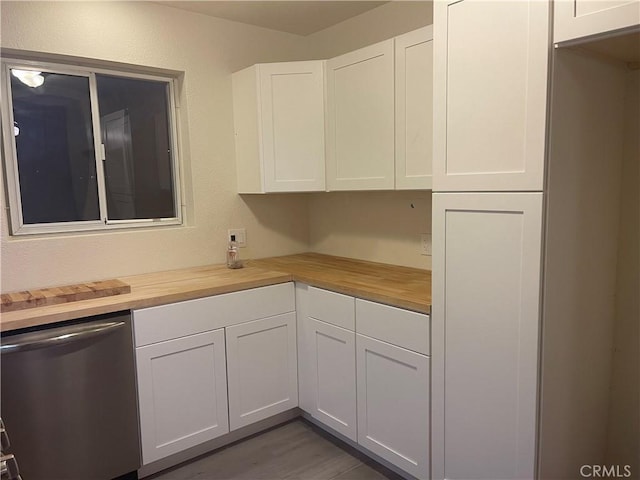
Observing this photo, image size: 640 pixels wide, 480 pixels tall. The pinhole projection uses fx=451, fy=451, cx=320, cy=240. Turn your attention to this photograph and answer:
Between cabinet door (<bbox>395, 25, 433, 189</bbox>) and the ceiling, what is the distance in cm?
65

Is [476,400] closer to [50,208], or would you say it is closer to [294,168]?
[294,168]

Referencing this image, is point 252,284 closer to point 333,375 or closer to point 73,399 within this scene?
point 333,375

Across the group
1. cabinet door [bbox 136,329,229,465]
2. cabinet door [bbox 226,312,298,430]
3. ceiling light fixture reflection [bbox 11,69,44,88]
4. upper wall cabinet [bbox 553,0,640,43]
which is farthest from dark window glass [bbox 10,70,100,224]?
upper wall cabinet [bbox 553,0,640,43]

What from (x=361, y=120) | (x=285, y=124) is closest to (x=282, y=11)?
(x=285, y=124)

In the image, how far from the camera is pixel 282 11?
2.65 meters

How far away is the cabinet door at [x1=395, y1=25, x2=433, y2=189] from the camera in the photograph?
2049mm

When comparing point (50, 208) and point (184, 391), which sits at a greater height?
point (50, 208)

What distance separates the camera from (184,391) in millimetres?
2150

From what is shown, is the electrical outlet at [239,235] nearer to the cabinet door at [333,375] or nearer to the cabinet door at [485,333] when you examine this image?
the cabinet door at [333,375]

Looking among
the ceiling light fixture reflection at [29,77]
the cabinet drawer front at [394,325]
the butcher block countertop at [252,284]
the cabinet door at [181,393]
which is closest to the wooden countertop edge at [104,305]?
the butcher block countertop at [252,284]

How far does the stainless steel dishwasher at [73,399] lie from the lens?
5.66ft

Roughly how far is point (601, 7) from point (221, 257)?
2.27 metres

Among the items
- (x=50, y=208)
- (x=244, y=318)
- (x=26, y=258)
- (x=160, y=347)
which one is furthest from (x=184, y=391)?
(x=50, y=208)

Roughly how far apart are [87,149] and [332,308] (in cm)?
156
